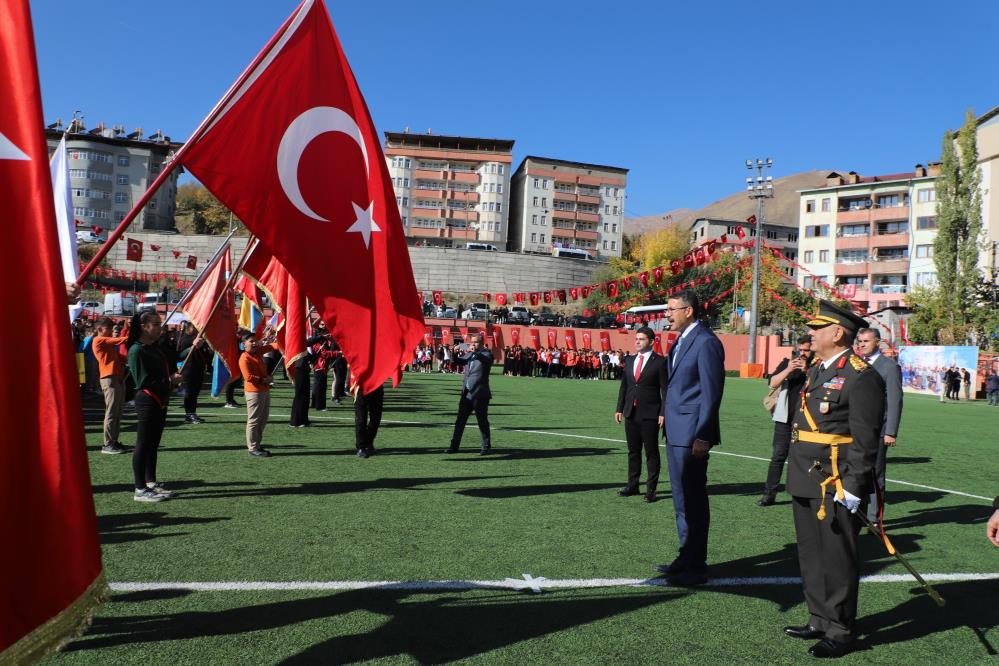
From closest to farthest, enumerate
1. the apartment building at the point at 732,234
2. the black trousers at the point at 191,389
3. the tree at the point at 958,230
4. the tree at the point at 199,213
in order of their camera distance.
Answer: the black trousers at the point at 191,389 < the tree at the point at 958,230 < the apartment building at the point at 732,234 < the tree at the point at 199,213

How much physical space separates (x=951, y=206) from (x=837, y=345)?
181ft

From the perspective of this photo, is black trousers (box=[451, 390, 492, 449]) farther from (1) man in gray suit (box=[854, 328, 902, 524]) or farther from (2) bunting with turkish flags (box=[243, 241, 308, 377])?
(1) man in gray suit (box=[854, 328, 902, 524])

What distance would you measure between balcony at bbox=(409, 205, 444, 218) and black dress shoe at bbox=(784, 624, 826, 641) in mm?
97847

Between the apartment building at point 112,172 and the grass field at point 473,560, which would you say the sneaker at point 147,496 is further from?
the apartment building at point 112,172

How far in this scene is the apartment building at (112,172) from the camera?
9706 cm

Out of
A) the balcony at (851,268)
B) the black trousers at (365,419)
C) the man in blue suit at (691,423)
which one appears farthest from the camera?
the balcony at (851,268)

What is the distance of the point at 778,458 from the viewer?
848 cm

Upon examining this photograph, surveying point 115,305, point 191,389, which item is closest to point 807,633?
point 191,389

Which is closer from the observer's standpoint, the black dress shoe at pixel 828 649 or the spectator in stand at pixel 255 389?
the black dress shoe at pixel 828 649

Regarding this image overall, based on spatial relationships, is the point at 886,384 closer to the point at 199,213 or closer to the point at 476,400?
the point at 476,400

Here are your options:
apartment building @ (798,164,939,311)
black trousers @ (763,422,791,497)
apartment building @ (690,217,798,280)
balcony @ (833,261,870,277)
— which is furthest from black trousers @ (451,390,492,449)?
apartment building @ (690,217,798,280)

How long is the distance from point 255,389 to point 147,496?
305 centimetres

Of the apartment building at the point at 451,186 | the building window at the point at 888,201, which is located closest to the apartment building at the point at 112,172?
the apartment building at the point at 451,186

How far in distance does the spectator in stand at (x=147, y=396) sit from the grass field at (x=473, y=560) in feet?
0.93
